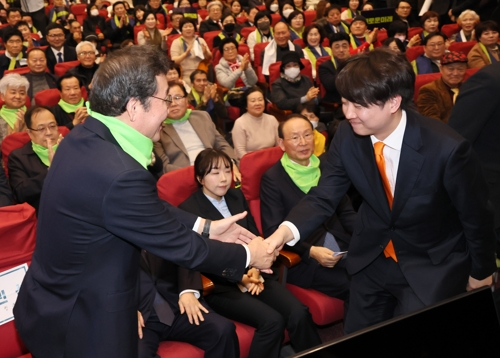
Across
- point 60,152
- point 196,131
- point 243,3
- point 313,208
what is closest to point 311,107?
point 196,131

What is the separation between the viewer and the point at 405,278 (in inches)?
80.4

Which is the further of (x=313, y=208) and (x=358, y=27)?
(x=358, y=27)

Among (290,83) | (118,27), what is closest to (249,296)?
(290,83)

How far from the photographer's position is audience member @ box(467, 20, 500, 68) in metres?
6.09

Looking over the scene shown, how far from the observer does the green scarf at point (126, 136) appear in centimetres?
163

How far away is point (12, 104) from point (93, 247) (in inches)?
132

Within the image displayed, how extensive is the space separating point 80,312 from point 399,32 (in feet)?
22.1

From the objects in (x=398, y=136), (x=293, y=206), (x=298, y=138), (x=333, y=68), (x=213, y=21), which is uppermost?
(x=398, y=136)

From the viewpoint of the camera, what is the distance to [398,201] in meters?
1.95

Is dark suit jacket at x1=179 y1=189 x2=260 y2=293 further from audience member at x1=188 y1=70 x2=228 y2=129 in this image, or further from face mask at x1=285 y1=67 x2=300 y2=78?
face mask at x1=285 y1=67 x2=300 y2=78

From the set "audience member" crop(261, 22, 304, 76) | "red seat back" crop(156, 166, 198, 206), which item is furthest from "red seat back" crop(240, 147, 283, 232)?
"audience member" crop(261, 22, 304, 76)

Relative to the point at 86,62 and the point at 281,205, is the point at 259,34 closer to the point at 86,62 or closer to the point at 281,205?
the point at 86,62

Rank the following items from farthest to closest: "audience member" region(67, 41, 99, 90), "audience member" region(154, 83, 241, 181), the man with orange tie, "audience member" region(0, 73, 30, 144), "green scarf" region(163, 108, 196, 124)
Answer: "audience member" region(67, 41, 99, 90), "audience member" region(0, 73, 30, 144), "green scarf" region(163, 108, 196, 124), "audience member" region(154, 83, 241, 181), the man with orange tie

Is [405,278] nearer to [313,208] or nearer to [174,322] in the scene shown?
[313,208]
